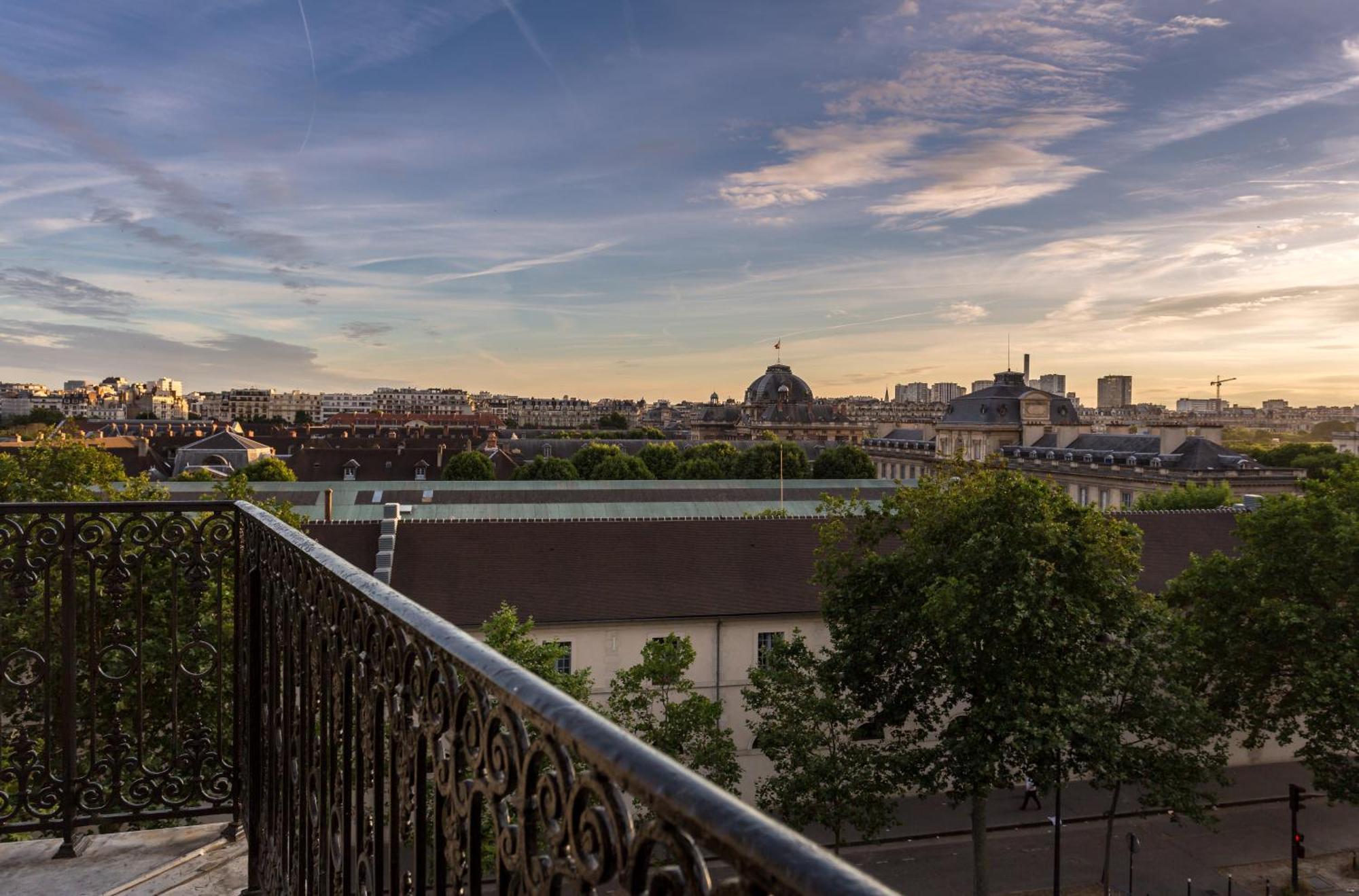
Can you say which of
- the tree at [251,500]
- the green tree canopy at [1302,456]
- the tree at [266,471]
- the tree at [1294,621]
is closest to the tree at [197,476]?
the tree at [266,471]

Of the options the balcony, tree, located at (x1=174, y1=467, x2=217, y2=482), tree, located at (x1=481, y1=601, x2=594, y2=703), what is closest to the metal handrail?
the balcony

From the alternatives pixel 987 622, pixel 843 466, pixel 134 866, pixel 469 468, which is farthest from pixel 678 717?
pixel 843 466

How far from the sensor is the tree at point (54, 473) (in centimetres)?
2606

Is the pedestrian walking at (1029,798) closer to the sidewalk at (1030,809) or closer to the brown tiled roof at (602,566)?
the sidewalk at (1030,809)

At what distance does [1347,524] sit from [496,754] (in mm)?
26598

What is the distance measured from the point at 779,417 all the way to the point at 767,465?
255ft

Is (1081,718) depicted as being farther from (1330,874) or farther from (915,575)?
(1330,874)

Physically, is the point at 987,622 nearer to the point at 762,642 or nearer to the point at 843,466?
the point at 762,642

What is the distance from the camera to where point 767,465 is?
8481 cm

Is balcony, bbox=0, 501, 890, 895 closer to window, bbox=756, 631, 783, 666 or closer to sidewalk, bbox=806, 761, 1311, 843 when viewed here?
window, bbox=756, 631, 783, 666

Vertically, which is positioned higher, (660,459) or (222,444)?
(222,444)

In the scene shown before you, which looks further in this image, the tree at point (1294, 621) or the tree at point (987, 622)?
the tree at point (1294, 621)

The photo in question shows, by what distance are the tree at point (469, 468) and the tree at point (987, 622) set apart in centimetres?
5144

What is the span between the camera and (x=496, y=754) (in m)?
2.00
